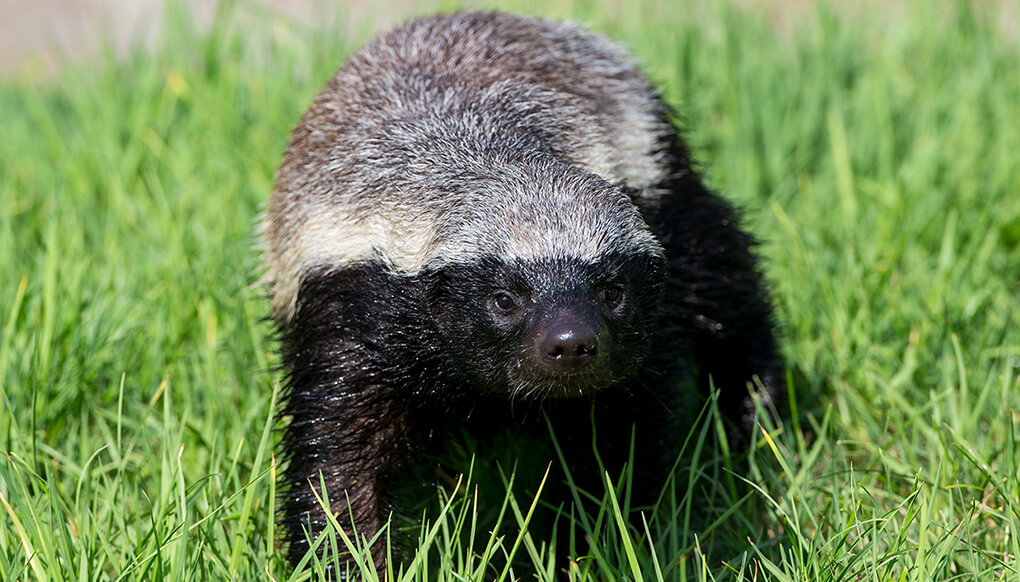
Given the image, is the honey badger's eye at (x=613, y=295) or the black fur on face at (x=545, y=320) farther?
the honey badger's eye at (x=613, y=295)

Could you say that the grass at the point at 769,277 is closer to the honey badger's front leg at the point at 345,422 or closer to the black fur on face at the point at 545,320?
the honey badger's front leg at the point at 345,422

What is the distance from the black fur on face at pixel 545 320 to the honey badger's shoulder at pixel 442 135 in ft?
0.45

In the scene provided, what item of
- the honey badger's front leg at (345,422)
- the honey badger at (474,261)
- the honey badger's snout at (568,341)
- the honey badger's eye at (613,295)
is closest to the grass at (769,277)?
the honey badger's front leg at (345,422)

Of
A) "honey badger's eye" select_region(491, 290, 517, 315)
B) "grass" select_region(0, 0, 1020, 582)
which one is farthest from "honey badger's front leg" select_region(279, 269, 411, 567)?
"honey badger's eye" select_region(491, 290, 517, 315)

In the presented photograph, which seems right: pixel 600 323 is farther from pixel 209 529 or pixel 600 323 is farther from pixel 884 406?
pixel 884 406

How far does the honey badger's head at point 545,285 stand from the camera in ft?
9.27

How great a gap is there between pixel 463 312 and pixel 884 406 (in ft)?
6.01

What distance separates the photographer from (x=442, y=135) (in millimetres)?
3385

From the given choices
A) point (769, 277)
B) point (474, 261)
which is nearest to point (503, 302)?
point (474, 261)

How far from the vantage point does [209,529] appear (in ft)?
9.67

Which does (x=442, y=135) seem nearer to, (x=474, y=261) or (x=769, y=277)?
(x=474, y=261)

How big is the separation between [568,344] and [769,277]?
102 inches

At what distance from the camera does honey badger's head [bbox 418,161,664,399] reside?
9.27 feet

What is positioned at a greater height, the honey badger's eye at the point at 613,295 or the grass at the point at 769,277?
the honey badger's eye at the point at 613,295
